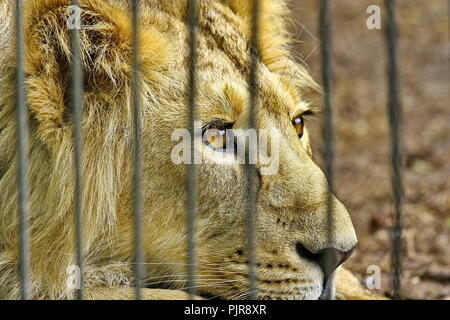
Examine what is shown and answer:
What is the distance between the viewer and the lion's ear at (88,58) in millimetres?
2811

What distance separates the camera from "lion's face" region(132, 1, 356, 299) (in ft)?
9.55

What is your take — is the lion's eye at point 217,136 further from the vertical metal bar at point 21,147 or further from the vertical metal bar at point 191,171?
the vertical metal bar at point 21,147

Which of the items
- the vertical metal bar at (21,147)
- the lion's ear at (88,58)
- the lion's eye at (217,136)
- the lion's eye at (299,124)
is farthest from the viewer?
the lion's eye at (299,124)

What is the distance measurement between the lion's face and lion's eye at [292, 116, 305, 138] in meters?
0.38

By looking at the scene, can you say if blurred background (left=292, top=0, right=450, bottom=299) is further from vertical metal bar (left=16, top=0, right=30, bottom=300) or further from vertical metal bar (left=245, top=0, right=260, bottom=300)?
vertical metal bar (left=16, top=0, right=30, bottom=300)

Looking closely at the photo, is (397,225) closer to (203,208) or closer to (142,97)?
(203,208)

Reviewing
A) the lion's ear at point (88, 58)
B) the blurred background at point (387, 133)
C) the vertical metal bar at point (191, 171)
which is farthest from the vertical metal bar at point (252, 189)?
the blurred background at point (387, 133)

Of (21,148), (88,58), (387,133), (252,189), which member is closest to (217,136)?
(252,189)

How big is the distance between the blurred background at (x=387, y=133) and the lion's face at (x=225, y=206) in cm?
81

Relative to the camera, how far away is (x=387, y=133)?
662cm

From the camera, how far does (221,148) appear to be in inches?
119

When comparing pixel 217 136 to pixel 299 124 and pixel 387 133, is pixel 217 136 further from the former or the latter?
pixel 387 133
